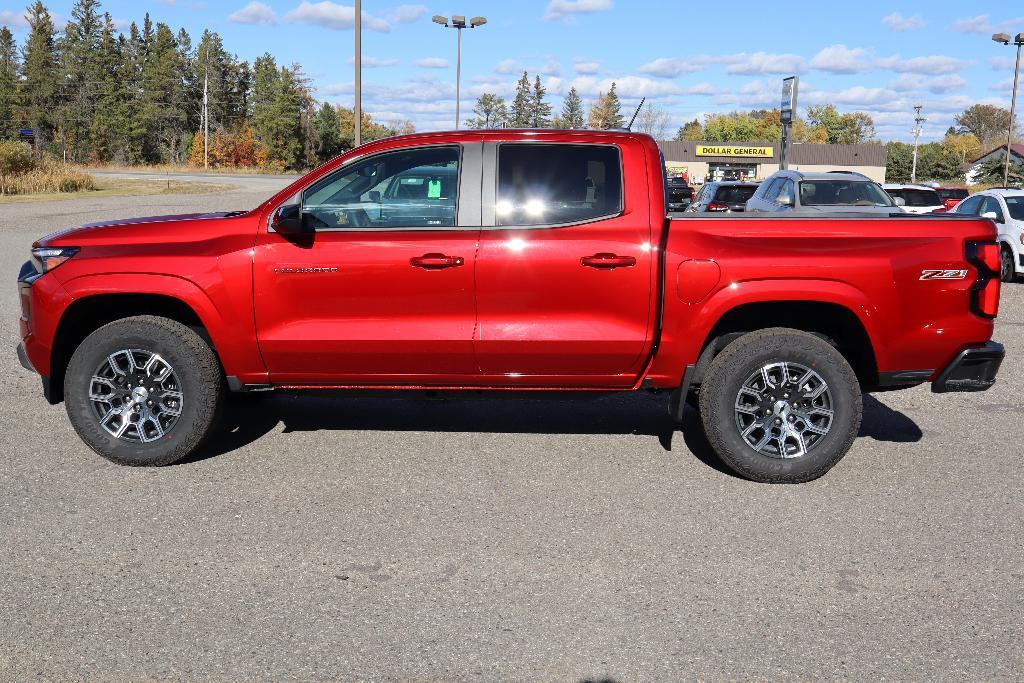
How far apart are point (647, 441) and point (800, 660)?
113 inches

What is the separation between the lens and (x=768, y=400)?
5480 mm

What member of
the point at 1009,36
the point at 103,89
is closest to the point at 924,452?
the point at 1009,36

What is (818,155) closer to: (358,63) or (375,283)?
(358,63)

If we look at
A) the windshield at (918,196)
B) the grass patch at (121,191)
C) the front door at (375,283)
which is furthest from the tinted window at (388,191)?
the grass patch at (121,191)

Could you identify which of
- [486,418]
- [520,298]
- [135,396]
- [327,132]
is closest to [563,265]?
[520,298]

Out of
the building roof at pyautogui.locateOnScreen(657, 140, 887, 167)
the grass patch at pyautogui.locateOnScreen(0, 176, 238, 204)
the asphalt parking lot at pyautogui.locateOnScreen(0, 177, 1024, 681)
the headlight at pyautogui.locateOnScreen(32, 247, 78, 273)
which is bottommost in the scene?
the asphalt parking lot at pyautogui.locateOnScreen(0, 177, 1024, 681)

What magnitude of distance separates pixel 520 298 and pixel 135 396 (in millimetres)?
2256

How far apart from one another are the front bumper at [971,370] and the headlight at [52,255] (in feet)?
16.0

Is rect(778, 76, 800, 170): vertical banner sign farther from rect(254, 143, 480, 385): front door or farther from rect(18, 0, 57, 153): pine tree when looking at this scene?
rect(18, 0, 57, 153): pine tree

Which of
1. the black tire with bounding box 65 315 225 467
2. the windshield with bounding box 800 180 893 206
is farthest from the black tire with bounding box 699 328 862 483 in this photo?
the windshield with bounding box 800 180 893 206

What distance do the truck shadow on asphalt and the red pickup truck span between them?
605mm

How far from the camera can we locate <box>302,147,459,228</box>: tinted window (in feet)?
18.4

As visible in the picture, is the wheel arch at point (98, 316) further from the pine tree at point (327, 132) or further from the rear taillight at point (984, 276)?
the pine tree at point (327, 132)

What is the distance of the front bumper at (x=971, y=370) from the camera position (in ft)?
17.6
